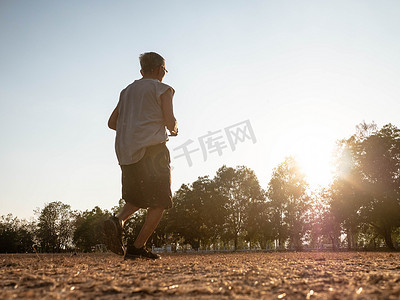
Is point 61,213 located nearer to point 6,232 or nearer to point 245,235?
point 6,232

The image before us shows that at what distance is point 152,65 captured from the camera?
490cm

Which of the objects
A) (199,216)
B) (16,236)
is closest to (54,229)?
(16,236)

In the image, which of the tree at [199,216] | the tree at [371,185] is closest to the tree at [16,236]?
the tree at [199,216]

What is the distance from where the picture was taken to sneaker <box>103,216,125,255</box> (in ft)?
13.1

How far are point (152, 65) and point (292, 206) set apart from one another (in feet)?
146

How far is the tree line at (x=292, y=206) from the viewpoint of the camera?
33.7m

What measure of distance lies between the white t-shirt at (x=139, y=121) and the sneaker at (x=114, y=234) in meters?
0.76

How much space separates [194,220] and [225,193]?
Answer: 6005 millimetres

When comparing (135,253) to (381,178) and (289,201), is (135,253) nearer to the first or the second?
(381,178)

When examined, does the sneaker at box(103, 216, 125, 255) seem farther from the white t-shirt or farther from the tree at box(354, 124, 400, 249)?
the tree at box(354, 124, 400, 249)

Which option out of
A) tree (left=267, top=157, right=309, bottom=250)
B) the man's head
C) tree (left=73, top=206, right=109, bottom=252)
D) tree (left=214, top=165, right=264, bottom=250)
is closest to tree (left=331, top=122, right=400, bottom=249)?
tree (left=267, top=157, right=309, bottom=250)

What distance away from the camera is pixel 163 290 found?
6.40 ft

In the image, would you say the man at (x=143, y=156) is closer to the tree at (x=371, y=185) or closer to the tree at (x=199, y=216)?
the tree at (x=371, y=185)

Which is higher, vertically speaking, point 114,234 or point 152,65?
point 152,65
